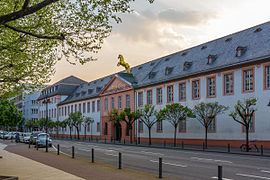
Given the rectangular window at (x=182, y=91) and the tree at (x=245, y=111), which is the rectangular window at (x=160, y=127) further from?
the tree at (x=245, y=111)

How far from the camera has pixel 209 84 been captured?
1513 inches

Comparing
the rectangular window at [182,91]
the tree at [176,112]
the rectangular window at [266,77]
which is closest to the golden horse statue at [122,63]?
the rectangular window at [182,91]

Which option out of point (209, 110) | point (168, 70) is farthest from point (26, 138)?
point (209, 110)

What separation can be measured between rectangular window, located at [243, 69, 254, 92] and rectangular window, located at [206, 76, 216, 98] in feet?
14.5

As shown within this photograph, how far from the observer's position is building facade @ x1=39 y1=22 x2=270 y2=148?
32125 mm

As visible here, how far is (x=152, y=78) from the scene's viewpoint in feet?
166

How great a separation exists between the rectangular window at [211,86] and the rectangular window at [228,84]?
68.0 inches

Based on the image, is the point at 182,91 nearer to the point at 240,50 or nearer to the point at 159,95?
the point at 159,95

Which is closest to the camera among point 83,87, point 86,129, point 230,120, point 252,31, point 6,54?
point 6,54

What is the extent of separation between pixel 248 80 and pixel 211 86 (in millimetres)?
5485

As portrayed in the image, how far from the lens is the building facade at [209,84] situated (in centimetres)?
3212

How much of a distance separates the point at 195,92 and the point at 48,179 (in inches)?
1196

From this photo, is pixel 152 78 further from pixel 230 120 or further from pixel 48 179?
pixel 48 179

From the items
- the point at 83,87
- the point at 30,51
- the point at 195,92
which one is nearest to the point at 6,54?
the point at 30,51
